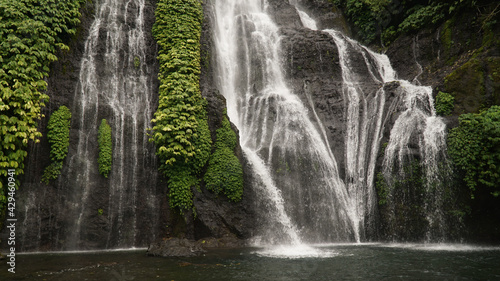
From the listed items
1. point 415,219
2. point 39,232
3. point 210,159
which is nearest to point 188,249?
point 210,159

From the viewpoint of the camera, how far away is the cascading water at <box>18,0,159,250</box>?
1188 centimetres

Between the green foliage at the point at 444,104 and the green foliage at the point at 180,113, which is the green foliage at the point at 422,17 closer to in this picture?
the green foliage at the point at 444,104

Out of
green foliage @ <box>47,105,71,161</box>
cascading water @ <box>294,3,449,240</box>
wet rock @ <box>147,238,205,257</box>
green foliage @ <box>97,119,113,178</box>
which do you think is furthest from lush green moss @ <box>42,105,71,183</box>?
cascading water @ <box>294,3,449,240</box>

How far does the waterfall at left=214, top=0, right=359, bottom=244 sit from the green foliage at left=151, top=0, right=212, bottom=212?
2621mm

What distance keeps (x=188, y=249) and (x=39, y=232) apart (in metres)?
5.60

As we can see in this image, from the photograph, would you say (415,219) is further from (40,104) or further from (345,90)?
(40,104)

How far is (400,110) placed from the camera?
15211 mm

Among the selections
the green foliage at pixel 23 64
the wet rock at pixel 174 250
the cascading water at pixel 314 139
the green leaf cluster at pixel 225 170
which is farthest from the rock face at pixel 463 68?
the green foliage at pixel 23 64

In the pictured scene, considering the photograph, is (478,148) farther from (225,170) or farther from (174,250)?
(174,250)

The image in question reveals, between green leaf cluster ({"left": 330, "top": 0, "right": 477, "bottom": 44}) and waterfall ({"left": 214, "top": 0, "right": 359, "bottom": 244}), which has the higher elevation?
green leaf cluster ({"left": 330, "top": 0, "right": 477, "bottom": 44})

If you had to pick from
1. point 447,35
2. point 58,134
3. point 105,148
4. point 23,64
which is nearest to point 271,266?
point 105,148

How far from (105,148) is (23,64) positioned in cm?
398

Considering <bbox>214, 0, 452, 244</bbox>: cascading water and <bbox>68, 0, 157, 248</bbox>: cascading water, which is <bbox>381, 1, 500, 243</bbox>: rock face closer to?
<bbox>214, 0, 452, 244</bbox>: cascading water

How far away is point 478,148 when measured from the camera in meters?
11.8
